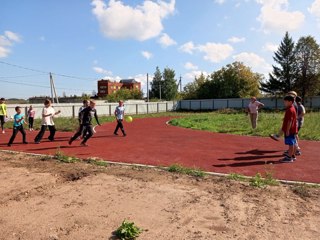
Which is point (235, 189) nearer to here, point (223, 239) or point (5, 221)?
point (223, 239)

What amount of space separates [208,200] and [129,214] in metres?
1.47

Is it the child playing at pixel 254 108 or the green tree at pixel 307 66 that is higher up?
the green tree at pixel 307 66

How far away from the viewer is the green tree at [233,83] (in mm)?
64625

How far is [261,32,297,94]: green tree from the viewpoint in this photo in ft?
169

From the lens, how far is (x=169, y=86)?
7838 cm

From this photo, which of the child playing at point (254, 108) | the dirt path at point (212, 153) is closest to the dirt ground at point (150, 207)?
the dirt path at point (212, 153)

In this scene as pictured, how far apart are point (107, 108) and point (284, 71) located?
2778cm

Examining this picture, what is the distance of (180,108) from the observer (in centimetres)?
5966

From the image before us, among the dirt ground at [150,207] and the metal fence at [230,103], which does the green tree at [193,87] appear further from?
the dirt ground at [150,207]

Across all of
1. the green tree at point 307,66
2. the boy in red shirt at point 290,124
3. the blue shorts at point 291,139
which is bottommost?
the blue shorts at point 291,139

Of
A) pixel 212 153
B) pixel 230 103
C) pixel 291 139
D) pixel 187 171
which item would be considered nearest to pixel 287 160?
pixel 291 139

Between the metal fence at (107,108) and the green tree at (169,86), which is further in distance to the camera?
the green tree at (169,86)

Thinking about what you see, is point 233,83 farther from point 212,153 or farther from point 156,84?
point 212,153

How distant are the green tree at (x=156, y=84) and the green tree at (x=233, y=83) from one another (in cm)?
1571
